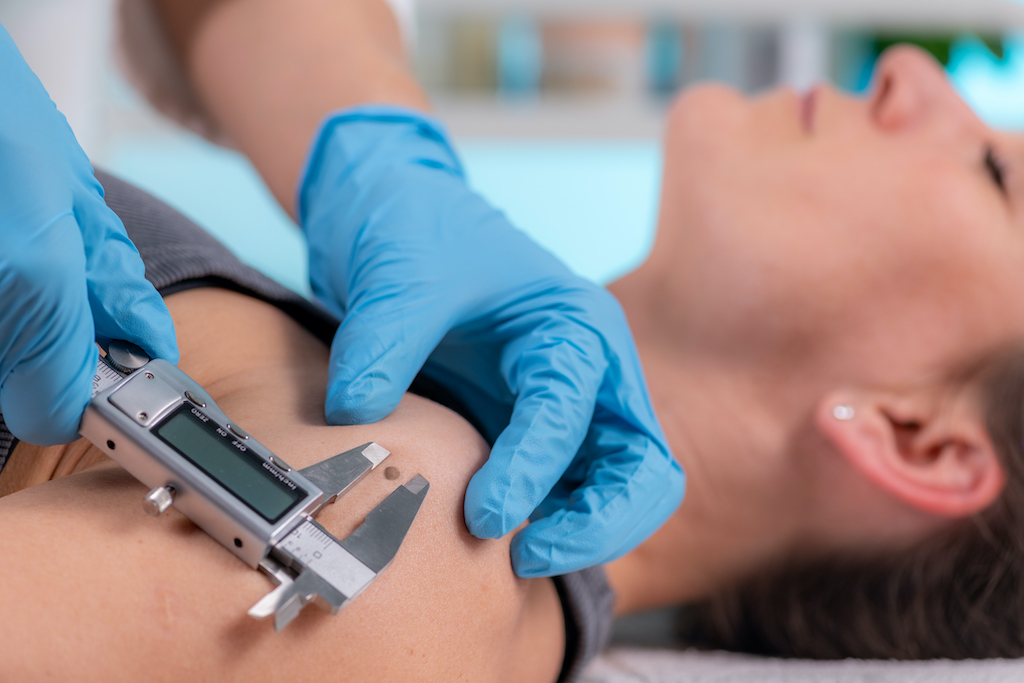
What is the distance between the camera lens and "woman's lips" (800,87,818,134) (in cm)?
117

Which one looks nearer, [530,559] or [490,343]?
[530,559]

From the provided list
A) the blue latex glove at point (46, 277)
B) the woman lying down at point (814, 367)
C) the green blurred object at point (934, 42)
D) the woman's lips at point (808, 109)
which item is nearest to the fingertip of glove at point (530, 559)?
the woman lying down at point (814, 367)

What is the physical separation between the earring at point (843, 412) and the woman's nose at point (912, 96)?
43cm

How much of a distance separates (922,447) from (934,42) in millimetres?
2186

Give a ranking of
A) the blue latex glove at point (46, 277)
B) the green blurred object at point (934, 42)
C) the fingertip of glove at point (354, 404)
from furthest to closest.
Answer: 1. the green blurred object at point (934, 42)
2. the fingertip of glove at point (354, 404)
3. the blue latex glove at point (46, 277)

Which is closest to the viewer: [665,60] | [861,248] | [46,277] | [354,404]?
[46,277]

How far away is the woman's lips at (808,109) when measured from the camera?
3.84ft

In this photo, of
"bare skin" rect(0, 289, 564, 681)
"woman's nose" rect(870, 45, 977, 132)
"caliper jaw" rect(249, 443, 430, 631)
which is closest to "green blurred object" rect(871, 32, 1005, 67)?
"woman's nose" rect(870, 45, 977, 132)

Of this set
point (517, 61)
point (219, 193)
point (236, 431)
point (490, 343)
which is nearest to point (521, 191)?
point (517, 61)

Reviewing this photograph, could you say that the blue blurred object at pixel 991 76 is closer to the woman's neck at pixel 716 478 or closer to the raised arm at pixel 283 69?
the woman's neck at pixel 716 478

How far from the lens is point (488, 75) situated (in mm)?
2660

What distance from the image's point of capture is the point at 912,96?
118 cm

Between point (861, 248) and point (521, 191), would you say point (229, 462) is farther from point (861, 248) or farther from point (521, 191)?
point (521, 191)

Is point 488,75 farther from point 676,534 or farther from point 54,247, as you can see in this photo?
point 54,247
